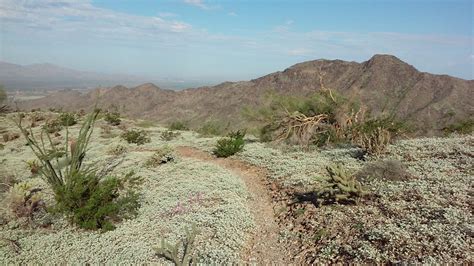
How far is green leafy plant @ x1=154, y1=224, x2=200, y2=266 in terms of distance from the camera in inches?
278

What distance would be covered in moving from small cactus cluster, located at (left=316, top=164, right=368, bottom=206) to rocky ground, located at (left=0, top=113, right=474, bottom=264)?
0.22 metres

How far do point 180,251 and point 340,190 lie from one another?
398 cm

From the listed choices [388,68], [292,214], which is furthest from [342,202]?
[388,68]

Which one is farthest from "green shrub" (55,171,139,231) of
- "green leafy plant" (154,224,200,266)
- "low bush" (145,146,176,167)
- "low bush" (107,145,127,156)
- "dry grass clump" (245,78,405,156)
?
"dry grass clump" (245,78,405,156)

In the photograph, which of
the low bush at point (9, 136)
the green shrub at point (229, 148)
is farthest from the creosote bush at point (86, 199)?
the low bush at point (9, 136)

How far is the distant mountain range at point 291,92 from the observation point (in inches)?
2367

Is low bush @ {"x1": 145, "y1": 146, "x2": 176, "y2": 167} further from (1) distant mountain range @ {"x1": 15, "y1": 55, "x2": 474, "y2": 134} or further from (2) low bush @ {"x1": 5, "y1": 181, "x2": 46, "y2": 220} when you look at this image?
(1) distant mountain range @ {"x1": 15, "y1": 55, "x2": 474, "y2": 134}

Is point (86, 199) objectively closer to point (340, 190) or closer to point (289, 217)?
point (289, 217)

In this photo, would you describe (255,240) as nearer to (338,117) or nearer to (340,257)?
(340,257)

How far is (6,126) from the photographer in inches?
1045

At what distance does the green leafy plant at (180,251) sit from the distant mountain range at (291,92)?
1837 inches

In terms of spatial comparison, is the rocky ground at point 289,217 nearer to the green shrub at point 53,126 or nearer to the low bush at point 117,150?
the low bush at point 117,150

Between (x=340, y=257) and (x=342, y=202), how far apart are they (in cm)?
208

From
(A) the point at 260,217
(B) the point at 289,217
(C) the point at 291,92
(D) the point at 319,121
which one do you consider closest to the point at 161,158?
(A) the point at 260,217
